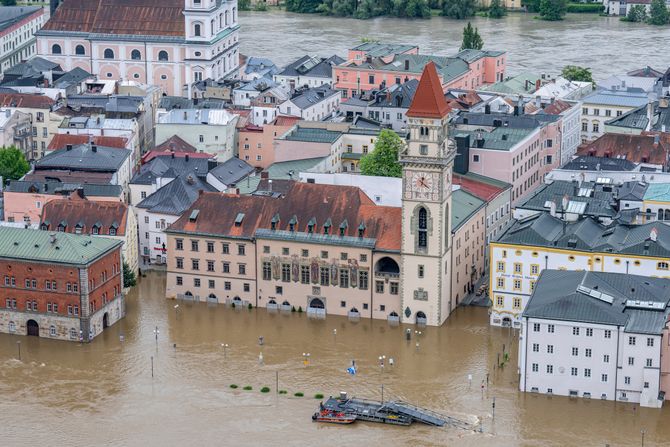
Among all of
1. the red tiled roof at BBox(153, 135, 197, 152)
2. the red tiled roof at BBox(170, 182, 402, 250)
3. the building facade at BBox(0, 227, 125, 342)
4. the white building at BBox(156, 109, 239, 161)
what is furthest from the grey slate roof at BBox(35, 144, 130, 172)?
the building facade at BBox(0, 227, 125, 342)

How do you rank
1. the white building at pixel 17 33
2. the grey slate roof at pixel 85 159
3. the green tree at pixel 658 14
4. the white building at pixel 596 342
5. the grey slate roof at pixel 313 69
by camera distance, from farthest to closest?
the green tree at pixel 658 14 < the white building at pixel 17 33 < the grey slate roof at pixel 313 69 < the grey slate roof at pixel 85 159 < the white building at pixel 596 342

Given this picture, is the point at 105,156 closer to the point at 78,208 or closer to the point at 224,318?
the point at 78,208

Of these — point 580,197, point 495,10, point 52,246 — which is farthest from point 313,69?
point 495,10

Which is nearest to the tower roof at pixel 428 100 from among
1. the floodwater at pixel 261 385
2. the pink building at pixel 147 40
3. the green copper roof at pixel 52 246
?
the floodwater at pixel 261 385

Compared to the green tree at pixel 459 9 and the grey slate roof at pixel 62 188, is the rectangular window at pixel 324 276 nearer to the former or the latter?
the grey slate roof at pixel 62 188

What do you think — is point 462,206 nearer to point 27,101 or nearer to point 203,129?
point 203,129

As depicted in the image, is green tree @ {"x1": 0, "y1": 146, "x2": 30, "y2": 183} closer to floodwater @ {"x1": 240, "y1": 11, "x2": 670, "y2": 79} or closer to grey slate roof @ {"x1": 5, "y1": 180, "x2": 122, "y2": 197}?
grey slate roof @ {"x1": 5, "y1": 180, "x2": 122, "y2": 197}

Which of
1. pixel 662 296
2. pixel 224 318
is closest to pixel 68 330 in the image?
pixel 224 318
